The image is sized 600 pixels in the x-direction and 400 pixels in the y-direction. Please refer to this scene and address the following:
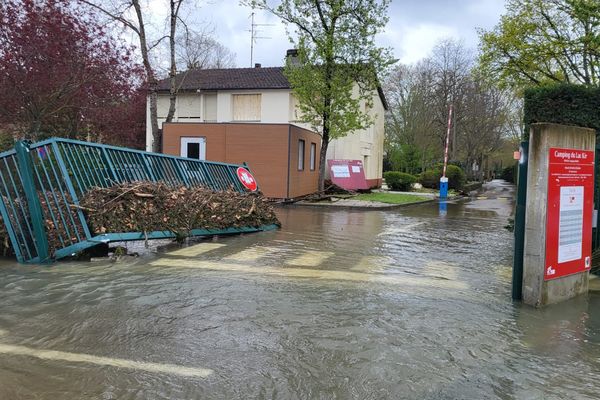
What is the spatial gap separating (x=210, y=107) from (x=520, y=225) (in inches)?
1000

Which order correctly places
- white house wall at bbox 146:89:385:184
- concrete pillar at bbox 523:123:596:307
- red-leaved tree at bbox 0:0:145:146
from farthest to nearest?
white house wall at bbox 146:89:385:184 → red-leaved tree at bbox 0:0:145:146 → concrete pillar at bbox 523:123:596:307

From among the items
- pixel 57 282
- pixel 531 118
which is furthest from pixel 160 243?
pixel 531 118

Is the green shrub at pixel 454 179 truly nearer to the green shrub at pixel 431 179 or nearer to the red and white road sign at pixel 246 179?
the green shrub at pixel 431 179

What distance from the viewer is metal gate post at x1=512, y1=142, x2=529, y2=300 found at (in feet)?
18.0

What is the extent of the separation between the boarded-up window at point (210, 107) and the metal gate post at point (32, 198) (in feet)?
72.4

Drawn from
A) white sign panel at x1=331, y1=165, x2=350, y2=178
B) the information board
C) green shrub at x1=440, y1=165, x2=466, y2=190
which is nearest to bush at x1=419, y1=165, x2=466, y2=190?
green shrub at x1=440, y1=165, x2=466, y2=190

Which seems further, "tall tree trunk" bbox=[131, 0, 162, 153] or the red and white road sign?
"tall tree trunk" bbox=[131, 0, 162, 153]

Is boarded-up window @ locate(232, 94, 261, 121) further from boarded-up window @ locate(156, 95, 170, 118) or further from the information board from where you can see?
the information board

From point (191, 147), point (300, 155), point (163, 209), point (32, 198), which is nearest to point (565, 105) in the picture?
point (163, 209)

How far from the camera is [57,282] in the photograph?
6047mm

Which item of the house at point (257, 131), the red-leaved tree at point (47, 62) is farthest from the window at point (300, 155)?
the red-leaved tree at point (47, 62)

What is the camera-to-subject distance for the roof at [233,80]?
91.0 feet

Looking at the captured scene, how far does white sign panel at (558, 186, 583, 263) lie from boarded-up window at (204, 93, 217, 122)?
2505 cm

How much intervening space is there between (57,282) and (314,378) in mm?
4004
